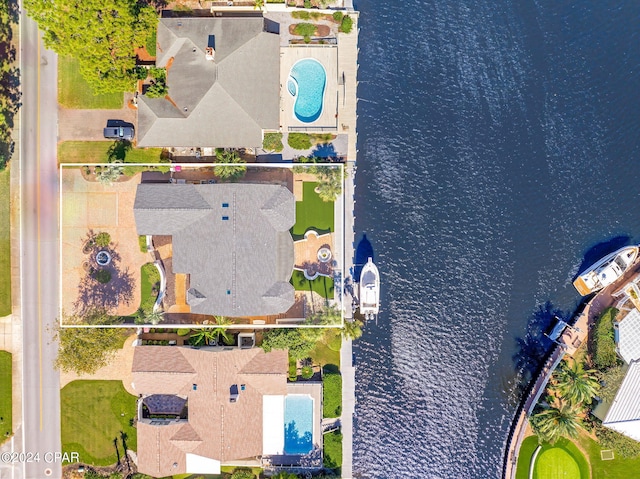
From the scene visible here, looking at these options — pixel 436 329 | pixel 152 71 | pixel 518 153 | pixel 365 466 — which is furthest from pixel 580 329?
pixel 152 71

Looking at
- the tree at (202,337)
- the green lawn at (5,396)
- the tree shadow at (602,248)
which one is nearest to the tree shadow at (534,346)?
the tree shadow at (602,248)

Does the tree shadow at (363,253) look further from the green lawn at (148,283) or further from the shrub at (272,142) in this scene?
the green lawn at (148,283)

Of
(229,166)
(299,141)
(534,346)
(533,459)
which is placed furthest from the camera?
(534,346)

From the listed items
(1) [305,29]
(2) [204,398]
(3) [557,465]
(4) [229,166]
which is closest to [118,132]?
(4) [229,166]

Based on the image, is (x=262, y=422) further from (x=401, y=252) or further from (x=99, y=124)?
(x=99, y=124)

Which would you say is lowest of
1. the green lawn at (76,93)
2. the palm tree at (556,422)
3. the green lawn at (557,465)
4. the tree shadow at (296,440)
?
the green lawn at (557,465)

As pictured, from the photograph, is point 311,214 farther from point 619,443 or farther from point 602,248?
point 619,443
